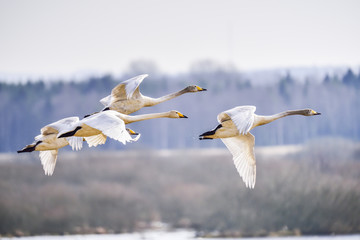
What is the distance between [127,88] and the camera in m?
20.2

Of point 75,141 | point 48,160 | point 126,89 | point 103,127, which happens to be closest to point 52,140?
point 75,141

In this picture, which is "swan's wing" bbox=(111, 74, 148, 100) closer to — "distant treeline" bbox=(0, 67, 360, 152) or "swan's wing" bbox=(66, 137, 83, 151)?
"swan's wing" bbox=(66, 137, 83, 151)

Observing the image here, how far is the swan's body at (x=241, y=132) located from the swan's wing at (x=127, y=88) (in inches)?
79.4

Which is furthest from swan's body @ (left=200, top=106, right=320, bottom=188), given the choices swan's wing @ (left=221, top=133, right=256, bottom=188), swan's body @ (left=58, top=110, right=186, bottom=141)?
swan's body @ (left=58, top=110, right=186, bottom=141)

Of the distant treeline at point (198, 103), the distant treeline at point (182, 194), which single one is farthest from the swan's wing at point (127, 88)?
the distant treeline at point (198, 103)

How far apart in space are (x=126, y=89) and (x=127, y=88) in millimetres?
37

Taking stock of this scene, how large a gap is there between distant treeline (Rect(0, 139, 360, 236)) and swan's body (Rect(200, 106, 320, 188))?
21.0 meters

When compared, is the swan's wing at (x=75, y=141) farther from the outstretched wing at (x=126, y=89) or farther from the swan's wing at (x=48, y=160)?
the outstretched wing at (x=126, y=89)

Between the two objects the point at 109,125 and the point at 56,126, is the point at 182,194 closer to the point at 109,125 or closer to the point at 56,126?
the point at 56,126

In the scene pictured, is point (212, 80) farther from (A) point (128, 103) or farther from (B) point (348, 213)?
(A) point (128, 103)

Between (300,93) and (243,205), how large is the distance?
2705cm

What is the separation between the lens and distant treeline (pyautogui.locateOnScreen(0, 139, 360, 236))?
41875 mm

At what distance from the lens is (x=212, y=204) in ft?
146

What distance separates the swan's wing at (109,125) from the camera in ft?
55.7
